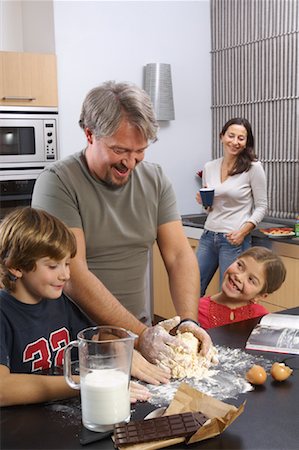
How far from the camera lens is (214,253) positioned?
3471 mm

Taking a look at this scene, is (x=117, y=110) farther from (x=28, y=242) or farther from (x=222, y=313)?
(x=222, y=313)

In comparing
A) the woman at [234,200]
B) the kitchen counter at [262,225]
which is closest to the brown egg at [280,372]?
the kitchen counter at [262,225]

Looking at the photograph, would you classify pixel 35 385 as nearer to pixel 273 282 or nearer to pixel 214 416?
pixel 214 416

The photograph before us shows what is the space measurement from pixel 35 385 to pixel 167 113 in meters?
2.98

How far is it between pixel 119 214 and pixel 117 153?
24cm

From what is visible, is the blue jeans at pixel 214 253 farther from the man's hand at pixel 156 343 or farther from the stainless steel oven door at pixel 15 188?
the man's hand at pixel 156 343

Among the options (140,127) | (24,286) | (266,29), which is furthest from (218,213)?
(24,286)

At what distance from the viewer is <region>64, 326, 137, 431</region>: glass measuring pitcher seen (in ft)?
3.42

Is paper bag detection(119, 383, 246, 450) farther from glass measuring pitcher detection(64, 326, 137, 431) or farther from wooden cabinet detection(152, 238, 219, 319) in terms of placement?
wooden cabinet detection(152, 238, 219, 319)

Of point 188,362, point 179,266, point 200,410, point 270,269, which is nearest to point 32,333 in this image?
point 188,362

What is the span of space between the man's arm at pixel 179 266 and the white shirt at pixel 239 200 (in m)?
1.50

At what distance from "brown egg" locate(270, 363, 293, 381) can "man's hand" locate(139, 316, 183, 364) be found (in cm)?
24

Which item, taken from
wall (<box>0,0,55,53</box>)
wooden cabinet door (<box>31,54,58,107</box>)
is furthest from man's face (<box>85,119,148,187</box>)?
wall (<box>0,0,55,53</box>)

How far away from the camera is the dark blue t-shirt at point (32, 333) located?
1.37 meters
